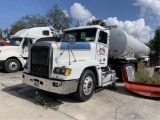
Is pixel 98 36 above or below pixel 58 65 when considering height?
above

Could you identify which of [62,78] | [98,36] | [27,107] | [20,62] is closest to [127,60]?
[98,36]

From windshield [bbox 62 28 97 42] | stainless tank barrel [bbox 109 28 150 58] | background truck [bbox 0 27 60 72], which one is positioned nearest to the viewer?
windshield [bbox 62 28 97 42]

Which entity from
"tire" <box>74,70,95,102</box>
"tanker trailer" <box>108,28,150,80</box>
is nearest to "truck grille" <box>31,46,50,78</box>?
"tire" <box>74,70,95,102</box>

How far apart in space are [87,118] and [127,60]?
5.08 meters

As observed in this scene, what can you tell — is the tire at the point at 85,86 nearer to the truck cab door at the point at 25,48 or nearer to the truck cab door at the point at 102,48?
the truck cab door at the point at 102,48

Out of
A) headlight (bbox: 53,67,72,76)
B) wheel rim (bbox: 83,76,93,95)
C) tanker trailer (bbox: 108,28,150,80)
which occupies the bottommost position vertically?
wheel rim (bbox: 83,76,93,95)

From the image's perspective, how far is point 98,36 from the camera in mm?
6613

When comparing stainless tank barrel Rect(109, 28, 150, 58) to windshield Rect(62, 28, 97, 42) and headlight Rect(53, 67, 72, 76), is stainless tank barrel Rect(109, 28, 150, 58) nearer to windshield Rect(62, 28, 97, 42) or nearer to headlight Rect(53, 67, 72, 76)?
windshield Rect(62, 28, 97, 42)

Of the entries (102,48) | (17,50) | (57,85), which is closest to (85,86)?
(57,85)

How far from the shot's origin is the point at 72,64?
5.22 meters

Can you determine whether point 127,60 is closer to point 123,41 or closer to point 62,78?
point 123,41

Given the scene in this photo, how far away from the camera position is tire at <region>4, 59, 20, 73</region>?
10.6 meters

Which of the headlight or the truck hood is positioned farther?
the truck hood

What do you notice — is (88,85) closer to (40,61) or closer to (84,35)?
(40,61)
